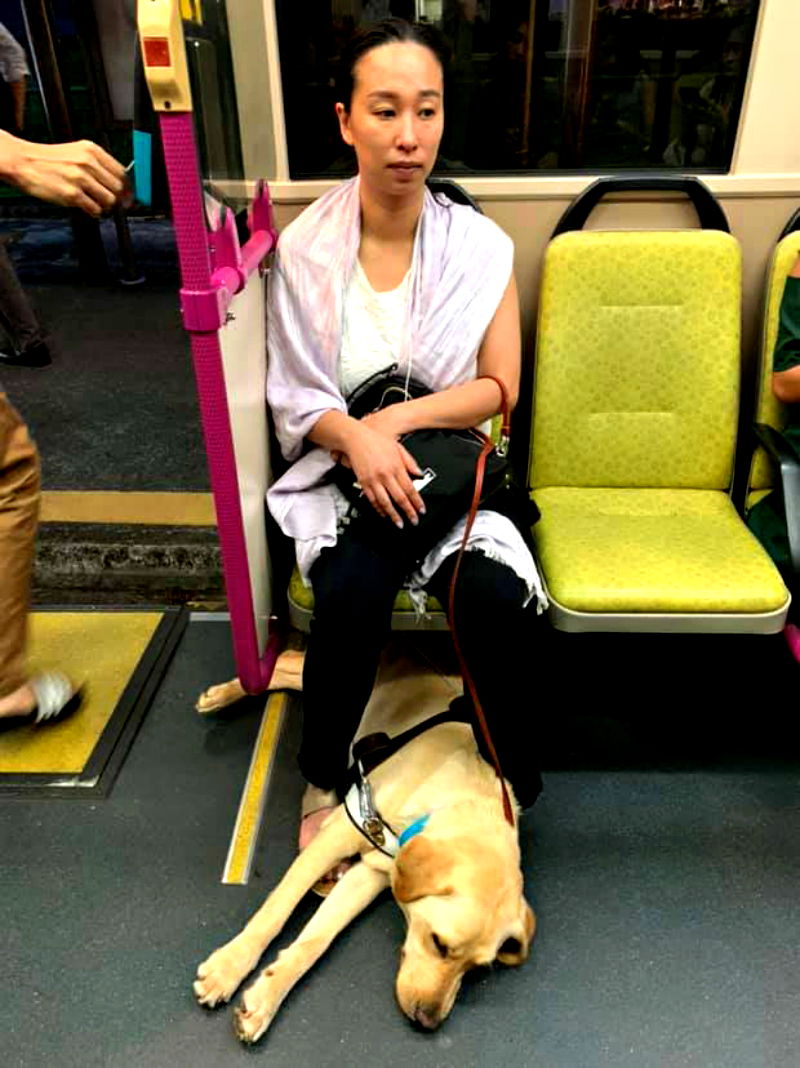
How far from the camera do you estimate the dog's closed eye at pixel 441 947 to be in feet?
4.74

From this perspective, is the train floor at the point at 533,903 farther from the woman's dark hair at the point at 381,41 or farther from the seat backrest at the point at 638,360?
the woman's dark hair at the point at 381,41

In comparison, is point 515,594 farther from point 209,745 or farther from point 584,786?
point 209,745

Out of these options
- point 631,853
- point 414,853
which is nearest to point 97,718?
point 414,853

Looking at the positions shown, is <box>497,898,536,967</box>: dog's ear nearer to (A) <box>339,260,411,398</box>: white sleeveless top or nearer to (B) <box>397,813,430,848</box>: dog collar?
(B) <box>397,813,430,848</box>: dog collar

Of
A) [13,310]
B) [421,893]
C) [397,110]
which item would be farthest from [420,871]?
[13,310]

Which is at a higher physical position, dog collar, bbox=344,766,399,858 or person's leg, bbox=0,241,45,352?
person's leg, bbox=0,241,45,352

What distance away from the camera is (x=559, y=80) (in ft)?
7.20

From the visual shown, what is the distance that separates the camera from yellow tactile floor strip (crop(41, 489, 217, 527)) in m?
2.67

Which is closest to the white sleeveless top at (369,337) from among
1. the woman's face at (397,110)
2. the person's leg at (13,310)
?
the woman's face at (397,110)

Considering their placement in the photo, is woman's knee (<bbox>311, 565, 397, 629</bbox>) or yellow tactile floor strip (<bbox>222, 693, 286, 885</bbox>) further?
yellow tactile floor strip (<bbox>222, 693, 286, 885</bbox>)

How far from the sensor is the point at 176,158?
51.5 inches

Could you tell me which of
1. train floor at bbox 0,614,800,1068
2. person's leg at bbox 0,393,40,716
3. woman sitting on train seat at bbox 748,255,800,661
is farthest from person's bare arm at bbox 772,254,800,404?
person's leg at bbox 0,393,40,716

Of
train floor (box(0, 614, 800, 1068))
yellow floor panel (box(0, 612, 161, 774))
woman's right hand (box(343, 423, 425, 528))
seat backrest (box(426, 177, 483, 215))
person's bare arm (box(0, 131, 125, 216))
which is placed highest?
person's bare arm (box(0, 131, 125, 216))

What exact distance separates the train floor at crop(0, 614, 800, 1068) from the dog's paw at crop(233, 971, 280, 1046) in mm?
33
